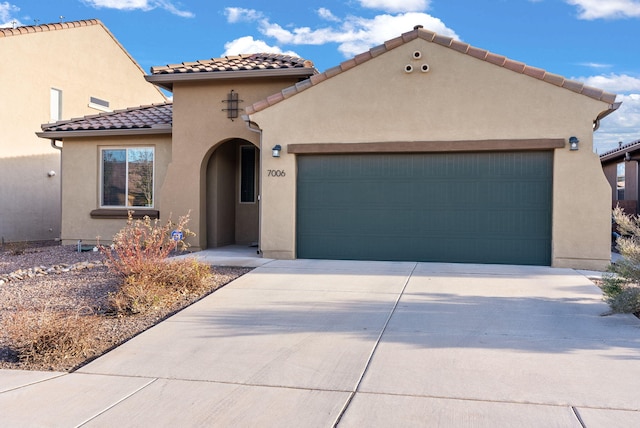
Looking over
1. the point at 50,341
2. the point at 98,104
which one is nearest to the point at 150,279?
the point at 50,341

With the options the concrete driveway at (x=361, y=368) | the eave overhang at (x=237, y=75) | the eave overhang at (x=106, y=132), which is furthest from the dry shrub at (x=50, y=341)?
the eave overhang at (x=106, y=132)

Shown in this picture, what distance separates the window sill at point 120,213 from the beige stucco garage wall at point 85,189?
131 mm

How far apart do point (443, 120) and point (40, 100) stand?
15063mm

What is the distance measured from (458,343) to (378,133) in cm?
672

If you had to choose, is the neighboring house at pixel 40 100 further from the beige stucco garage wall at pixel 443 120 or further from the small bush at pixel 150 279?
the small bush at pixel 150 279

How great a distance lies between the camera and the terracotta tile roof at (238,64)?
13898 millimetres

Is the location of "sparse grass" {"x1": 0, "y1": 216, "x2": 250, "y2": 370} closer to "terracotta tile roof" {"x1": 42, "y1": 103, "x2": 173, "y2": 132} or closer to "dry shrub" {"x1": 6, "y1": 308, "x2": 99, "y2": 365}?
"dry shrub" {"x1": 6, "y1": 308, "x2": 99, "y2": 365}

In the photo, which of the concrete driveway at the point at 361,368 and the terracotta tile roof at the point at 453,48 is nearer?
the concrete driveway at the point at 361,368

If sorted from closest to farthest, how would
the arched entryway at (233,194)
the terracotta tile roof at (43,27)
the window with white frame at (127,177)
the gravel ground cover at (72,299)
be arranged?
the gravel ground cover at (72,299)
the arched entryway at (233,194)
the window with white frame at (127,177)
the terracotta tile roof at (43,27)

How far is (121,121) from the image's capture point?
16.0 meters

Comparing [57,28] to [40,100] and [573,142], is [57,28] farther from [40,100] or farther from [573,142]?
[573,142]

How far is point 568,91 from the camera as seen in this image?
1116 centimetres

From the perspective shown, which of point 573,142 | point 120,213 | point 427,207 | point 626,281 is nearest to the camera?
point 626,281

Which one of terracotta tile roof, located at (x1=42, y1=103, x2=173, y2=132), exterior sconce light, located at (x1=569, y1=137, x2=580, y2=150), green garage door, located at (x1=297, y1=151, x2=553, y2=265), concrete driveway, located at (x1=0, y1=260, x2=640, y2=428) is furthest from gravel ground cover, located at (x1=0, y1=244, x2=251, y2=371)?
exterior sconce light, located at (x1=569, y1=137, x2=580, y2=150)
